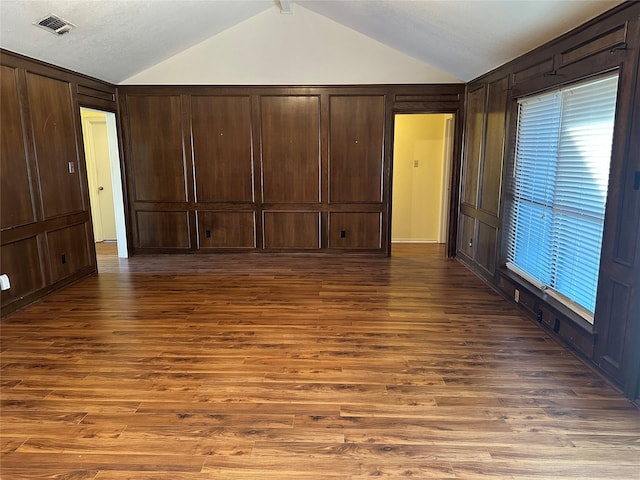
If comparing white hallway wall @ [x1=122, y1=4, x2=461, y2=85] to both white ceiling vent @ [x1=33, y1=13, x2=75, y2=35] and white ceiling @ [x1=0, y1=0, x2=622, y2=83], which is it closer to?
white ceiling @ [x1=0, y1=0, x2=622, y2=83]

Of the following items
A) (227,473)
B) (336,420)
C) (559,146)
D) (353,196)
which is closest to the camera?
(227,473)

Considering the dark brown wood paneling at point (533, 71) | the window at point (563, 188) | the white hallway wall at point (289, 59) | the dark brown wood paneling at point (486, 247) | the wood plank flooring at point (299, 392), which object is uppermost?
the white hallway wall at point (289, 59)

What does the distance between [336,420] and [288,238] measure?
4152 mm

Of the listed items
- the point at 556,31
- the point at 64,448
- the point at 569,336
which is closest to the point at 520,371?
the point at 569,336

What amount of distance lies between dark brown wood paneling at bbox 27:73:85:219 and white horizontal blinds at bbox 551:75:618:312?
4885 mm

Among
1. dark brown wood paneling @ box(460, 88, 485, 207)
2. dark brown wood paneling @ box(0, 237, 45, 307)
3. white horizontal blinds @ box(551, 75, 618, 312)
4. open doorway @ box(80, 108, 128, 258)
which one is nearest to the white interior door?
open doorway @ box(80, 108, 128, 258)

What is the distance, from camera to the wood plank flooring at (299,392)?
6.66 ft

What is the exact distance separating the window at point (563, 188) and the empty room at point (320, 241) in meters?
0.03

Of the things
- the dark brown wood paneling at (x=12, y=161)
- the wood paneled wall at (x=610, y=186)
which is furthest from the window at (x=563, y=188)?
the dark brown wood paneling at (x=12, y=161)

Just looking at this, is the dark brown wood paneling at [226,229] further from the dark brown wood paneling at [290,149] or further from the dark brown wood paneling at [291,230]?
the dark brown wood paneling at [290,149]

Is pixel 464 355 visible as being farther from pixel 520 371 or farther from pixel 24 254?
pixel 24 254

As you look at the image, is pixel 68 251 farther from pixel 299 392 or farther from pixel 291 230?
pixel 299 392

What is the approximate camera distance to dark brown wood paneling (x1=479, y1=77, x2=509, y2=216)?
14.6 ft

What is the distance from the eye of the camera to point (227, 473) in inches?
77.0
